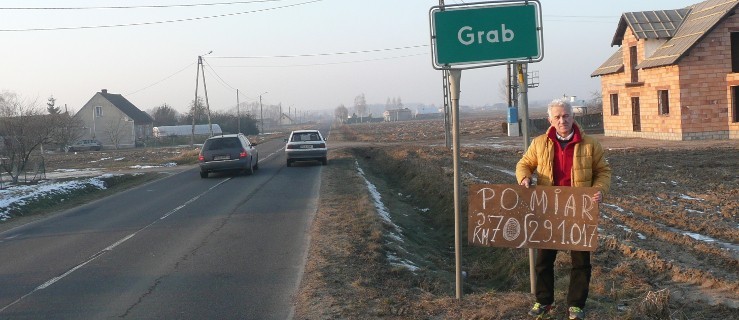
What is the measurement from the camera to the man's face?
553 cm

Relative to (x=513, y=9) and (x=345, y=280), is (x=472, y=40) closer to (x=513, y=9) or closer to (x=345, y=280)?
(x=513, y=9)

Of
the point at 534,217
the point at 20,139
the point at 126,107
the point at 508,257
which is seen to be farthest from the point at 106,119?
the point at 534,217

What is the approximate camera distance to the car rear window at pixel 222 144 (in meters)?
25.5

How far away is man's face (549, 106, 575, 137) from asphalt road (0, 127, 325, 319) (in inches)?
123

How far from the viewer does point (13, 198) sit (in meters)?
19.3

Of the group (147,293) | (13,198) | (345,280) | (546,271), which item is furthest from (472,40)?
(13,198)

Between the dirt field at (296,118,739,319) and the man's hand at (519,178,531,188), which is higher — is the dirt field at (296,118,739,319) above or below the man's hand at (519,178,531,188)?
below

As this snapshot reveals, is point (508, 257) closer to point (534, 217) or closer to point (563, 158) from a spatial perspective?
point (534, 217)

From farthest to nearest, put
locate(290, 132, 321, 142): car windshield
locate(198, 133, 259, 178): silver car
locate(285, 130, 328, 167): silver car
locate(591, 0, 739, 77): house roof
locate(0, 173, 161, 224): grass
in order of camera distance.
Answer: locate(591, 0, 739, 77): house roof, locate(290, 132, 321, 142): car windshield, locate(285, 130, 328, 167): silver car, locate(198, 133, 259, 178): silver car, locate(0, 173, 161, 224): grass

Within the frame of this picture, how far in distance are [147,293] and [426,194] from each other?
37.5ft

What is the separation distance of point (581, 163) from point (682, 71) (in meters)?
28.6

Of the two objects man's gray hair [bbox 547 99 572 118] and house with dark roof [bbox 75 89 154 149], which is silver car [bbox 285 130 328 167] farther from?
house with dark roof [bbox 75 89 154 149]

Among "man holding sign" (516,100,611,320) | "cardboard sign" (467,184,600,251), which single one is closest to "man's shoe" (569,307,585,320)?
"man holding sign" (516,100,611,320)

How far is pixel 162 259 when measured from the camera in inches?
399
